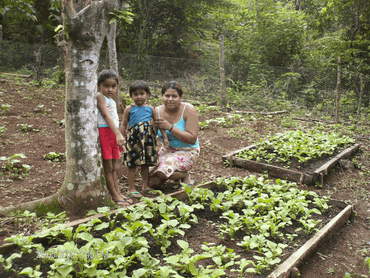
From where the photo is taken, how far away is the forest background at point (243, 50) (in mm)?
10617

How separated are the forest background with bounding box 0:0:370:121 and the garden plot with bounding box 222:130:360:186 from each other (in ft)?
14.8

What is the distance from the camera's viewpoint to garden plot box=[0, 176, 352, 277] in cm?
203

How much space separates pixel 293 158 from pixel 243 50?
9.63 m

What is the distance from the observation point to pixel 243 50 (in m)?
13.6

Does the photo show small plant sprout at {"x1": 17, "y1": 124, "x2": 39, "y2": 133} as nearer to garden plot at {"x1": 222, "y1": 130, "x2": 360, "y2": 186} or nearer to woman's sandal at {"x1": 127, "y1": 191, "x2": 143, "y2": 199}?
woman's sandal at {"x1": 127, "y1": 191, "x2": 143, "y2": 199}

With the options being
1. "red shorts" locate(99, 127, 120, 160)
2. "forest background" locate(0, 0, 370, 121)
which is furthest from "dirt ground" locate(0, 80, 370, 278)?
"forest background" locate(0, 0, 370, 121)

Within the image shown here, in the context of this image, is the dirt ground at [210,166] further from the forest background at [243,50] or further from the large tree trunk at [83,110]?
the forest background at [243,50]

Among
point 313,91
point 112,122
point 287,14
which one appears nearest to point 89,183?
point 112,122

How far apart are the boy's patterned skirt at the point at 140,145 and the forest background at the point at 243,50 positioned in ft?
17.8

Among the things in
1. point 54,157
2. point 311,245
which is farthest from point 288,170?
point 54,157

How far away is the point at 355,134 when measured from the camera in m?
7.51

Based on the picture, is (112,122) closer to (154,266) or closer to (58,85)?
(154,266)

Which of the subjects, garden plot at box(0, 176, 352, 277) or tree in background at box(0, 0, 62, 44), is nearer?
garden plot at box(0, 176, 352, 277)

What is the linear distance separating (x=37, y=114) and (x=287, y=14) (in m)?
11.7
